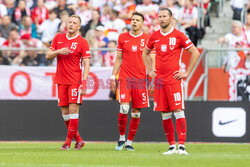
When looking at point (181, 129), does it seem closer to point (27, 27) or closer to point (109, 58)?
point (109, 58)

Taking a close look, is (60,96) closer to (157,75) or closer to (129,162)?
(157,75)

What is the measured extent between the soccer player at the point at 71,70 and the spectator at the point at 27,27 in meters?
7.14

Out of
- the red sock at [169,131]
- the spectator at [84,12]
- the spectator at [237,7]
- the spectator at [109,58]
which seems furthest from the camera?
the spectator at [84,12]

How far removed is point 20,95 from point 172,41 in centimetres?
592

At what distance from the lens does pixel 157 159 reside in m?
8.48

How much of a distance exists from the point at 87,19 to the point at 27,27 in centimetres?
188

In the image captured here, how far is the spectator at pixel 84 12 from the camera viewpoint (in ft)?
58.5

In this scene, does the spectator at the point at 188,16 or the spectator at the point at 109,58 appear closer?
the spectator at the point at 109,58

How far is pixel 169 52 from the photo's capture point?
9.61 metres

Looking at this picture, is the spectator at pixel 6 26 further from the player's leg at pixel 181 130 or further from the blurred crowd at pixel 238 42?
the player's leg at pixel 181 130

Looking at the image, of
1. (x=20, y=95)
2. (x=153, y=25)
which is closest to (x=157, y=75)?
(x=20, y=95)

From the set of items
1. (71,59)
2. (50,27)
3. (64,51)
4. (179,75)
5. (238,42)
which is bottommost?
(179,75)

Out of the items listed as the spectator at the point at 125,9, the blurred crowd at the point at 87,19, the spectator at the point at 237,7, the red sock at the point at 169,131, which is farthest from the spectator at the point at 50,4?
the red sock at the point at 169,131

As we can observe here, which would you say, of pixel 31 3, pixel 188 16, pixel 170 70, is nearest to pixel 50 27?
pixel 31 3
